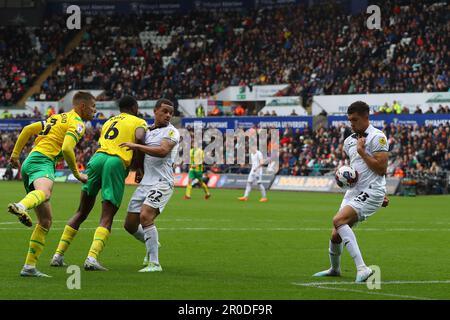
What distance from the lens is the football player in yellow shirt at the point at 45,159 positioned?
41.7ft

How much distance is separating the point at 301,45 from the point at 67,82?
17993mm

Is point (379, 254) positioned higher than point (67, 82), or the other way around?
point (67, 82)

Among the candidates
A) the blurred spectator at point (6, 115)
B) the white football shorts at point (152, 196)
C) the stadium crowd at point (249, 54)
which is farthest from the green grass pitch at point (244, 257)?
the blurred spectator at point (6, 115)

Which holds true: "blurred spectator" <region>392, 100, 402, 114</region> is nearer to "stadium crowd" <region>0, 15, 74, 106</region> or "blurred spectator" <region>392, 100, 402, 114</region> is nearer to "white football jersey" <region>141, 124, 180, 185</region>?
"stadium crowd" <region>0, 15, 74, 106</region>

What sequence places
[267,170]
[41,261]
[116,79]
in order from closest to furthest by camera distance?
[41,261], [267,170], [116,79]

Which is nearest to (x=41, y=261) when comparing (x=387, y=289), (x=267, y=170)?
(x=387, y=289)

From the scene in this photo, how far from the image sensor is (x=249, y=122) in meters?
50.5

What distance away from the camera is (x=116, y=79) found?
65.6 meters

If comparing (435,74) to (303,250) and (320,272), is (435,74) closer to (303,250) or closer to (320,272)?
Result: (303,250)

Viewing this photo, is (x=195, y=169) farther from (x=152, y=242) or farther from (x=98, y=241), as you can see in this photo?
(x=98, y=241)

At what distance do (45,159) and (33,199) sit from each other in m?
1.20

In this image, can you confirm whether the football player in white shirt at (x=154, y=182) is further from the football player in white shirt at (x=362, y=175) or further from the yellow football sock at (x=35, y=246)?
the football player in white shirt at (x=362, y=175)

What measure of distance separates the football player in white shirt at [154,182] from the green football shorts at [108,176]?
386 millimetres
